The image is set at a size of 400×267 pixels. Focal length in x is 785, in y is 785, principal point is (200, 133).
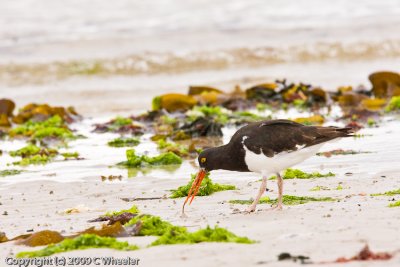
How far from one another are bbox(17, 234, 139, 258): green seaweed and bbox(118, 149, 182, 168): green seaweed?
13.3 ft

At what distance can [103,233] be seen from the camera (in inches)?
210

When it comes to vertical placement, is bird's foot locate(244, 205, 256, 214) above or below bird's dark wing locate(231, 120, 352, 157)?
below

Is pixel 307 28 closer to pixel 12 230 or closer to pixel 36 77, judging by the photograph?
pixel 36 77

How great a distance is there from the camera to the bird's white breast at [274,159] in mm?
6328

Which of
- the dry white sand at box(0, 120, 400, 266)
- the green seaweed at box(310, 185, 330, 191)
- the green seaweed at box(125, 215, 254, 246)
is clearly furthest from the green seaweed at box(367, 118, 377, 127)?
the green seaweed at box(125, 215, 254, 246)

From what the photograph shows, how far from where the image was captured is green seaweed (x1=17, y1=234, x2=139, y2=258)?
193 inches

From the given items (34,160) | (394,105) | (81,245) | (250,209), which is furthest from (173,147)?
(81,245)

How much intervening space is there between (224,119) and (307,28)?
13.4m

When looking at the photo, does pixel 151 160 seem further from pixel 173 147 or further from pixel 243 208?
pixel 243 208

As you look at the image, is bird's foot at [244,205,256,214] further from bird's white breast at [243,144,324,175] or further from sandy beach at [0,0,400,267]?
bird's white breast at [243,144,324,175]

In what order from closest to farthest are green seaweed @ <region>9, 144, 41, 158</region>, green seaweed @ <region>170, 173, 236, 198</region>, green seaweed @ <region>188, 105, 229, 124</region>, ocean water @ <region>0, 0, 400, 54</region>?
green seaweed @ <region>170, 173, 236, 198</region>
green seaweed @ <region>9, 144, 41, 158</region>
green seaweed @ <region>188, 105, 229, 124</region>
ocean water @ <region>0, 0, 400, 54</region>

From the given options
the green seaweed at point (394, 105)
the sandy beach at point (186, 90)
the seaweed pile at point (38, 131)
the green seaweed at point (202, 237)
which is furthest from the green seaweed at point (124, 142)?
the green seaweed at point (202, 237)

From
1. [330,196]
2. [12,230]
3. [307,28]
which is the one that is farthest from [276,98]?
[307,28]

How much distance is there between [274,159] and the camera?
633 cm
